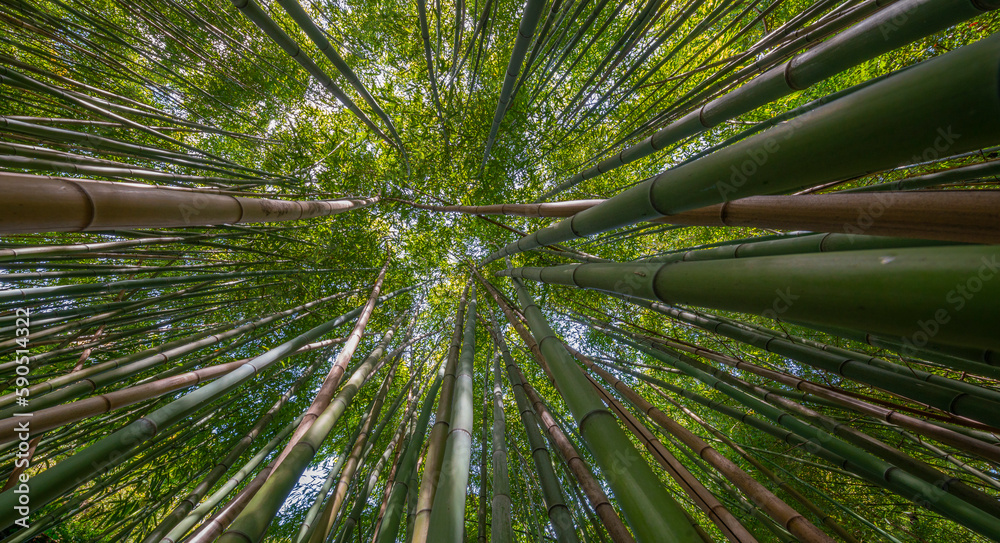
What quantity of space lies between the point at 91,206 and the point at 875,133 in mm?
1366

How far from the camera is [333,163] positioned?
3932 millimetres

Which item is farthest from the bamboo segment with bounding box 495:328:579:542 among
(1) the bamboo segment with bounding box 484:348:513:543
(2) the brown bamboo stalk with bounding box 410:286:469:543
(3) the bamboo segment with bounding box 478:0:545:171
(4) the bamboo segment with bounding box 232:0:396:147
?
(4) the bamboo segment with bounding box 232:0:396:147

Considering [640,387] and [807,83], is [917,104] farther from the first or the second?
[640,387]

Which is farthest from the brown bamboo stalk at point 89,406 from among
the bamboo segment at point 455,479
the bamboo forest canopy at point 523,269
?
the bamboo segment at point 455,479

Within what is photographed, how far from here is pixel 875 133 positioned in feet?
1.70

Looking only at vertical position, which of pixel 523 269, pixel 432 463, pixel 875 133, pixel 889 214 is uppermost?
pixel 875 133

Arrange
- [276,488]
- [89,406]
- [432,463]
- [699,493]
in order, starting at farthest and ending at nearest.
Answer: [699,493] < [432,463] < [89,406] < [276,488]

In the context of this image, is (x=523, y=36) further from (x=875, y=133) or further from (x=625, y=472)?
(x=625, y=472)

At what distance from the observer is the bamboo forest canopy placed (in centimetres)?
64

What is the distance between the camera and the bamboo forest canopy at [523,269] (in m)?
0.64

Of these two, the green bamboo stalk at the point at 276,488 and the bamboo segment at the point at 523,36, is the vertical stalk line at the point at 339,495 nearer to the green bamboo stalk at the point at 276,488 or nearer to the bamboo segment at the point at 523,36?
the green bamboo stalk at the point at 276,488

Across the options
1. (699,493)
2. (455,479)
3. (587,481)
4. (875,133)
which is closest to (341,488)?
(455,479)

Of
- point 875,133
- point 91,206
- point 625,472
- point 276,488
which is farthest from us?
point 276,488

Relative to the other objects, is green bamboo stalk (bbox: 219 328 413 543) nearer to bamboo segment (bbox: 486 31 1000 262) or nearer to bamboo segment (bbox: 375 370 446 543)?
bamboo segment (bbox: 375 370 446 543)
